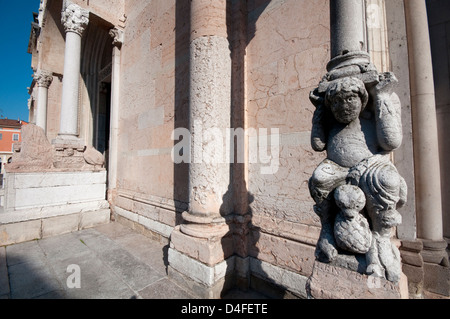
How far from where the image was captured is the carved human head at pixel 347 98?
4.11ft

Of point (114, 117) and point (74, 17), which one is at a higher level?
point (74, 17)

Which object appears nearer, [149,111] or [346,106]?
[346,106]

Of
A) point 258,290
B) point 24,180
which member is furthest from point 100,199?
point 258,290

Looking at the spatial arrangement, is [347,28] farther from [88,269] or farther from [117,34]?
[117,34]

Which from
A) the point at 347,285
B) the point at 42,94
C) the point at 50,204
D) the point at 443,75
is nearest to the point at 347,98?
the point at 347,285

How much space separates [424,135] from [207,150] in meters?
2.36

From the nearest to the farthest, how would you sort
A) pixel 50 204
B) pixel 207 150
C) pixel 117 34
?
pixel 207 150 < pixel 50 204 < pixel 117 34

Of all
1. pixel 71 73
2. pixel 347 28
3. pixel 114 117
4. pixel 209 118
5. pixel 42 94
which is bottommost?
pixel 209 118

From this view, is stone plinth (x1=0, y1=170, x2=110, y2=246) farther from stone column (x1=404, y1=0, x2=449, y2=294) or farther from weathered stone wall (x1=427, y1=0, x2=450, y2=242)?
weathered stone wall (x1=427, y1=0, x2=450, y2=242)

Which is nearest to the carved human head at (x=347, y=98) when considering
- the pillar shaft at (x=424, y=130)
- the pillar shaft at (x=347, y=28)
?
the pillar shaft at (x=347, y=28)

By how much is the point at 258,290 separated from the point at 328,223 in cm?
158

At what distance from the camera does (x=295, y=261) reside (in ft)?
7.17

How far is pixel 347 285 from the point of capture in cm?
119
